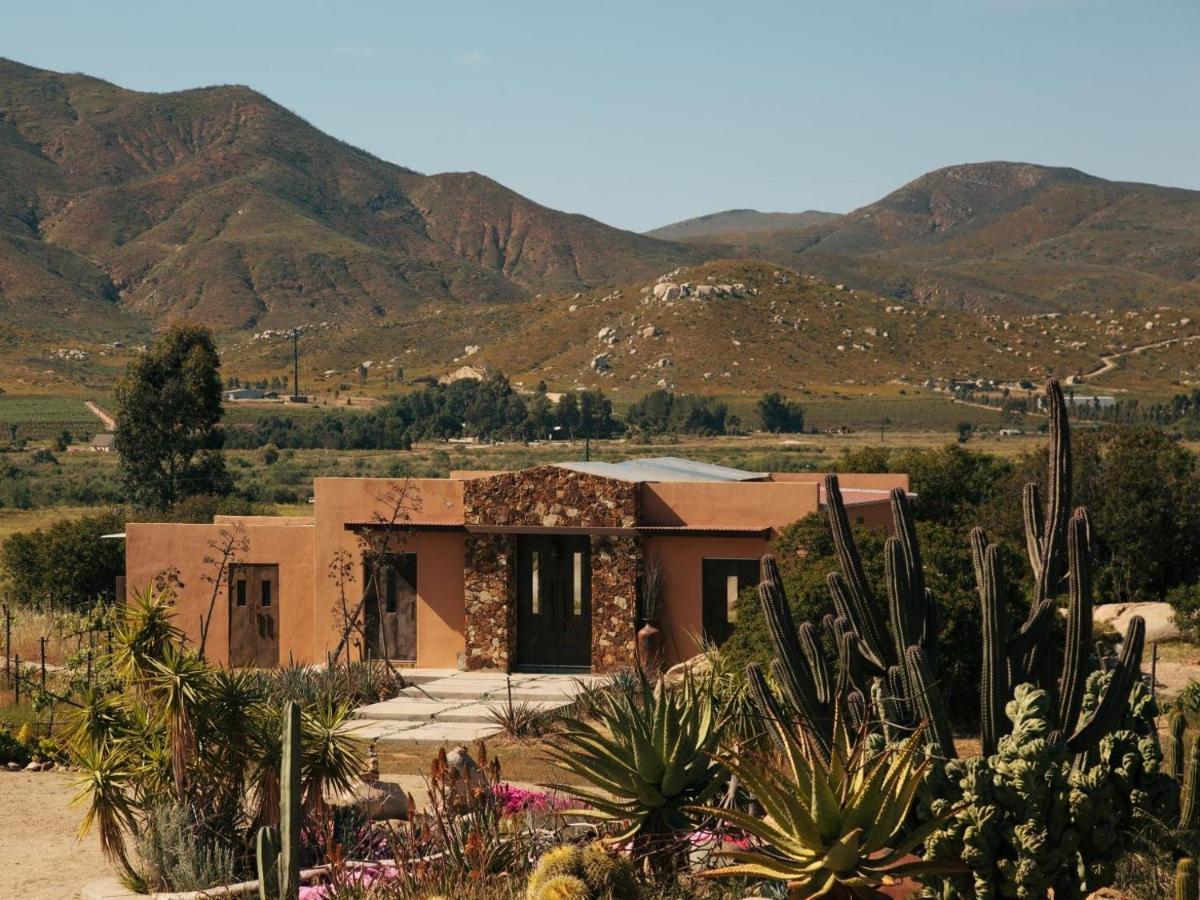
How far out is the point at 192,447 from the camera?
143 ft

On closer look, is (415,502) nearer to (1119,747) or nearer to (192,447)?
(1119,747)

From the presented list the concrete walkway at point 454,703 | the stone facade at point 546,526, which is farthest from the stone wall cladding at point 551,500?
the concrete walkway at point 454,703

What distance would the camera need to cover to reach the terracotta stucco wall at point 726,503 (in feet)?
68.0

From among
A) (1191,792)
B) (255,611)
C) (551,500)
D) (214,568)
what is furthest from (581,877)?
(214,568)

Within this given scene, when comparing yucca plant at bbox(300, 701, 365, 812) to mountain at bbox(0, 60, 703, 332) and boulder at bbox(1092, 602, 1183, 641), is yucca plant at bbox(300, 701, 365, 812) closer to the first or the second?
boulder at bbox(1092, 602, 1183, 641)

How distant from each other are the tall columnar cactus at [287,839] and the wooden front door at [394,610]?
40.1ft

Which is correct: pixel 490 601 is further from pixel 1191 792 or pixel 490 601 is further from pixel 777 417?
pixel 777 417

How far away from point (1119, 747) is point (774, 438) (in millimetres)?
68919

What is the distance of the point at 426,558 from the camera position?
21938mm

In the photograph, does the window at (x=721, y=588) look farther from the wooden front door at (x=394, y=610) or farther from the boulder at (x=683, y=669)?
the wooden front door at (x=394, y=610)

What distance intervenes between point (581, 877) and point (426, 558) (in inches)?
538

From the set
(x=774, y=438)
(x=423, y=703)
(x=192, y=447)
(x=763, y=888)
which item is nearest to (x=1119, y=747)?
(x=763, y=888)

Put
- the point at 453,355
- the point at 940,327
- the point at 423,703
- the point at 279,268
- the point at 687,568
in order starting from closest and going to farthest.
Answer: the point at 423,703 → the point at 687,568 → the point at 940,327 → the point at 453,355 → the point at 279,268

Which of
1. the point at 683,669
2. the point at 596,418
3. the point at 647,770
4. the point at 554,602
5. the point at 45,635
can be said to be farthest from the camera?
the point at 596,418
